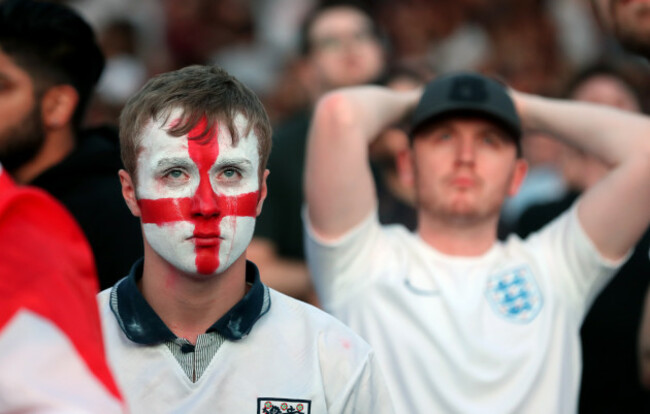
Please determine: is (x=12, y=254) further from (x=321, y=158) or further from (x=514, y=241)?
(x=514, y=241)

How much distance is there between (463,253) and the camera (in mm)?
3807

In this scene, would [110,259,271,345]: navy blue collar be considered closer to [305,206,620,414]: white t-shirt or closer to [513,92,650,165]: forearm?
[305,206,620,414]: white t-shirt

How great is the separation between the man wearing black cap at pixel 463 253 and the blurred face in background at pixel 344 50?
1728 mm

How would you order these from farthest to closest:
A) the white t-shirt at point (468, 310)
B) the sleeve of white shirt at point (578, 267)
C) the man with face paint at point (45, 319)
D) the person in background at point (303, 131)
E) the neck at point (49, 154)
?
the person in background at point (303, 131), the neck at point (49, 154), the sleeve of white shirt at point (578, 267), the white t-shirt at point (468, 310), the man with face paint at point (45, 319)

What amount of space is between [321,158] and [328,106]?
0.21 m

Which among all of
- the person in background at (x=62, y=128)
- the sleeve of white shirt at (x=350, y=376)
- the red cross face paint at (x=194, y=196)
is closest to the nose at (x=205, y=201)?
the red cross face paint at (x=194, y=196)

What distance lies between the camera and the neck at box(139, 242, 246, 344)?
8.86 feet

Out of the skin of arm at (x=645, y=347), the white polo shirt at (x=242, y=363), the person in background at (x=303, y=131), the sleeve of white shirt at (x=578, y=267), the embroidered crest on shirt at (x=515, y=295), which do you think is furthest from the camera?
the person in background at (x=303, y=131)

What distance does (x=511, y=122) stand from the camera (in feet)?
12.6

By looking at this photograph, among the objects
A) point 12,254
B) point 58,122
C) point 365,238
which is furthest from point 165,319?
point 58,122

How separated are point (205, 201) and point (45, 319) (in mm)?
832

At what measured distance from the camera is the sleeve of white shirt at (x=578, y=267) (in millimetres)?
3758

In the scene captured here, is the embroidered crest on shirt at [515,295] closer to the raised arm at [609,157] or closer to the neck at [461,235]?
the neck at [461,235]

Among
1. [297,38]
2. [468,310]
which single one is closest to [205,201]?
[468,310]
